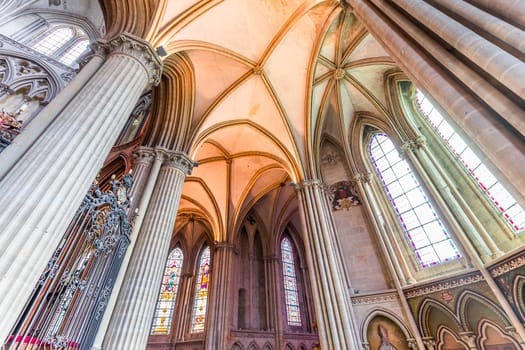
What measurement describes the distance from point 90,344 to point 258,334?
31.6ft

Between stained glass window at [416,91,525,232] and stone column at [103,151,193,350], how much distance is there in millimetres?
7124

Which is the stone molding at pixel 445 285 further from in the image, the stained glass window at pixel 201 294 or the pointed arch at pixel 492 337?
the stained glass window at pixel 201 294

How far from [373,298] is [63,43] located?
1551 cm

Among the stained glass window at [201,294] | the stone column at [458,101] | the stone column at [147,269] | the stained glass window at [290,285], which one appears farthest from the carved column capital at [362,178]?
the stained glass window at [201,294]

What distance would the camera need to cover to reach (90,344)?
360 centimetres

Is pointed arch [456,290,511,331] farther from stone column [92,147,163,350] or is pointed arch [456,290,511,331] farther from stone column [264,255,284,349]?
stone column [264,255,284,349]

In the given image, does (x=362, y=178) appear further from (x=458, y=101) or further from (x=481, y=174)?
(x=458, y=101)

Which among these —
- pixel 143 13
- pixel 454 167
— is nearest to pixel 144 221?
pixel 143 13

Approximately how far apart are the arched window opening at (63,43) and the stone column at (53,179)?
885 centimetres

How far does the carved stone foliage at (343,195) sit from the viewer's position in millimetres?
8859

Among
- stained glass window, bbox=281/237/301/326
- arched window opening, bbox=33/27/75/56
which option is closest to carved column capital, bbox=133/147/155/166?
arched window opening, bbox=33/27/75/56

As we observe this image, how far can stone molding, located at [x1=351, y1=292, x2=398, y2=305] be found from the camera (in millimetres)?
6748

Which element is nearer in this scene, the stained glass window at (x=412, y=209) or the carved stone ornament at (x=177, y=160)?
the stained glass window at (x=412, y=209)

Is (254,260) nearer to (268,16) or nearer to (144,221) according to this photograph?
(144,221)
